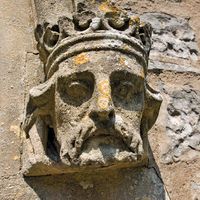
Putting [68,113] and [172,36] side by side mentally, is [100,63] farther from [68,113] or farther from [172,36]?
[172,36]

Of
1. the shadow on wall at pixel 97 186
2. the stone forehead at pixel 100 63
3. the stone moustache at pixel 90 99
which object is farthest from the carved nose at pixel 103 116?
the shadow on wall at pixel 97 186

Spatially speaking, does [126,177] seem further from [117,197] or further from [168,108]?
[168,108]

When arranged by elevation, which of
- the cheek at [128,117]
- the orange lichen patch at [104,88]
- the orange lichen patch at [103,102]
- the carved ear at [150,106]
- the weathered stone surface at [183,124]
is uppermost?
the orange lichen patch at [104,88]

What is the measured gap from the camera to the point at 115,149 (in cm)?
123

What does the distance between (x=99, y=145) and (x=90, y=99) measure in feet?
0.37

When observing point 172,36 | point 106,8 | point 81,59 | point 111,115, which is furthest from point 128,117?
point 172,36

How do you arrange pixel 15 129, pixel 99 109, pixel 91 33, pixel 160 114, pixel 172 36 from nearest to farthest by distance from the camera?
pixel 99 109, pixel 91 33, pixel 15 129, pixel 160 114, pixel 172 36

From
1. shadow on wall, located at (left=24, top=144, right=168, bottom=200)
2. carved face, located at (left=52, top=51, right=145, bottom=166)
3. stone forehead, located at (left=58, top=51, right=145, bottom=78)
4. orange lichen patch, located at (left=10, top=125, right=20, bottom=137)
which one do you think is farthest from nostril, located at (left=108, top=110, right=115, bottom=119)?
orange lichen patch, located at (left=10, top=125, right=20, bottom=137)

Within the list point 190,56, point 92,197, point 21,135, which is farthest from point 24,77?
point 190,56

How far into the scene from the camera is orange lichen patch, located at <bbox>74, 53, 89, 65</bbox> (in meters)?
1.28

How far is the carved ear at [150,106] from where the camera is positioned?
4.50ft

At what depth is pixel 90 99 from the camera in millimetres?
1256

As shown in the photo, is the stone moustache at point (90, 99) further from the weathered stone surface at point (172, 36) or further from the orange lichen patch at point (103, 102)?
the weathered stone surface at point (172, 36)

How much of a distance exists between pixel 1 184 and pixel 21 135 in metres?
0.16
